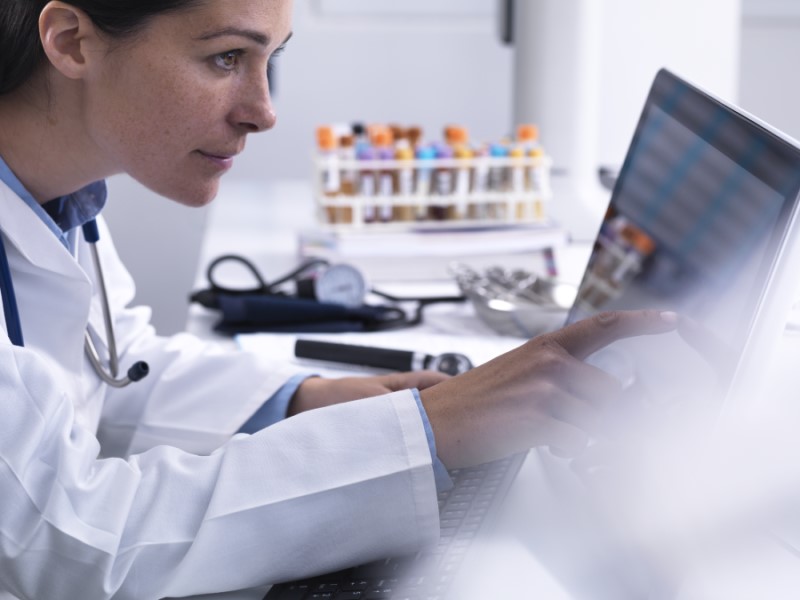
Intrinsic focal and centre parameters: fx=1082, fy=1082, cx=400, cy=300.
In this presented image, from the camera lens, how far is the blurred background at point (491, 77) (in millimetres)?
2049

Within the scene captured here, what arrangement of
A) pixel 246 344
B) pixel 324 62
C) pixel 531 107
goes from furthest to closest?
pixel 324 62, pixel 531 107, pixel 246 344

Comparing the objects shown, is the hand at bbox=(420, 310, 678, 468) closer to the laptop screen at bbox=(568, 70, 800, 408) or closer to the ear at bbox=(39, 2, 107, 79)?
the laptop screen at bbox=(568, 70, 800, 408)

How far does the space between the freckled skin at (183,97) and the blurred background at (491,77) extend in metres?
0.95

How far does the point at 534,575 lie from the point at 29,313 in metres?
0.50

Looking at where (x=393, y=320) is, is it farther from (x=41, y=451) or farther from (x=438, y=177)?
(x=41, y=451)

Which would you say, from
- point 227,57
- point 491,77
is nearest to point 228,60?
point 227,57

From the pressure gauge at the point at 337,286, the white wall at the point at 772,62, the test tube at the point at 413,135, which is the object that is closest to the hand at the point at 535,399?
the pressure gauge at the point at 337,286

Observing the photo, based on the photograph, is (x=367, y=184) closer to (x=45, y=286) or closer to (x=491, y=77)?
(x=45, y=286)

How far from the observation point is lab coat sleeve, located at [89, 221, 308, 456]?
1.08 metres

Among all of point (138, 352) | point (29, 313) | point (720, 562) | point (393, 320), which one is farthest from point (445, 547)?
point (393, 320)

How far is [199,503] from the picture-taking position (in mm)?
743

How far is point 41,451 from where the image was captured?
0.73 metres

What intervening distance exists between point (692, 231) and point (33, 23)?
22.6 inches

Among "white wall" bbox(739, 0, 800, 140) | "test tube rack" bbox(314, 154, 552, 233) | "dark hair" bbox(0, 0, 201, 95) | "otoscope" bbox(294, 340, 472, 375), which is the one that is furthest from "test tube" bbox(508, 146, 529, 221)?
"white wall" bbox(739, 0, 800, 140)
